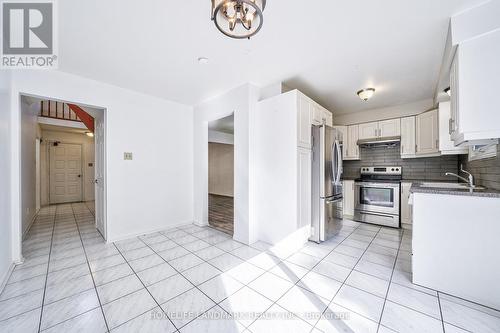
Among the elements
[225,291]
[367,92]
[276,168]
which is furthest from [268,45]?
[225,291]

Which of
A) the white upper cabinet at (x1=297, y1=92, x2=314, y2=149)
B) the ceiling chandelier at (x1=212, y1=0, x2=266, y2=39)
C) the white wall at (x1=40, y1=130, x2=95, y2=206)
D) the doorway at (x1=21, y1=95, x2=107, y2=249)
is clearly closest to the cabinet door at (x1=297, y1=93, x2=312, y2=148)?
the white upper cabinet at (x1=297, y1=92, x2=314, y2=149)

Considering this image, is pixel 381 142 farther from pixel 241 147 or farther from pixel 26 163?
pixel 26 163

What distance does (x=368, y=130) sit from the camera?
4.28 m

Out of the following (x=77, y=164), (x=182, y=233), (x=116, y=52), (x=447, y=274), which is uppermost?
(x=116, y=52)

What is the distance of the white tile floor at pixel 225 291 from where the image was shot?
1430 mm

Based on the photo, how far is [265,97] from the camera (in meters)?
3.17

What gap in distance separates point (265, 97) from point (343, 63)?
1.20 metres

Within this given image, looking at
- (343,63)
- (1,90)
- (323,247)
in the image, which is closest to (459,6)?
(343,63)

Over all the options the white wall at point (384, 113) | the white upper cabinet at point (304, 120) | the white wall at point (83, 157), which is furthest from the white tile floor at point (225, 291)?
the white wall at point (83, 157)

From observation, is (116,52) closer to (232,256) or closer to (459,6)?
(232,256)

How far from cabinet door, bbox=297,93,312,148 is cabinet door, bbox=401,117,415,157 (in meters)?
2.39

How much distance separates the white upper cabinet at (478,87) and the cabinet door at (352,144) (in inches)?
110

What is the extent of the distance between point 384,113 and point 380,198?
1.98 m

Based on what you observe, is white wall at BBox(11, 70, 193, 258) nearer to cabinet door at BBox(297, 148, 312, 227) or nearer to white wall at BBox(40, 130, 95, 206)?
cabinet door at BBox(297, 148, 312, 227)
